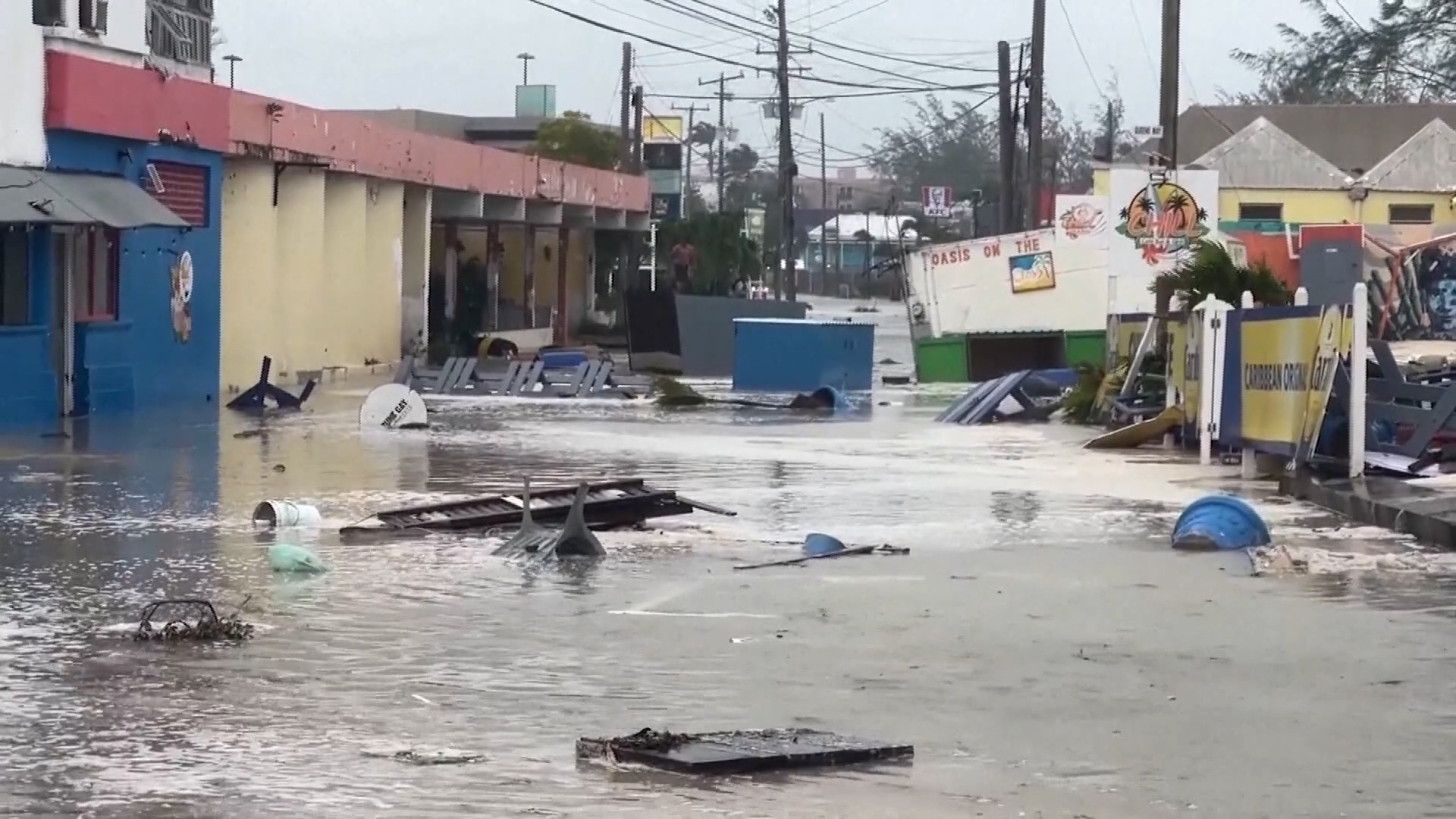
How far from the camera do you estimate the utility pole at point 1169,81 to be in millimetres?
29094

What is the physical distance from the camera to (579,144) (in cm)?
6825

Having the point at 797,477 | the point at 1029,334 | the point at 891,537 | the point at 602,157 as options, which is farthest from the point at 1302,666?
the point at 602,157

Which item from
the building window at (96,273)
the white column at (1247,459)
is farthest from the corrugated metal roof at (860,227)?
the white column at (1247,459)

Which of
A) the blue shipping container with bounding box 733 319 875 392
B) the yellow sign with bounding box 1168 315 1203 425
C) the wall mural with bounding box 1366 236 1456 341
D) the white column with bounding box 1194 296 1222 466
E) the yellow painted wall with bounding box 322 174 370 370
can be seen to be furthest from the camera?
the wall mural with bounding box 1366 236 1456 341

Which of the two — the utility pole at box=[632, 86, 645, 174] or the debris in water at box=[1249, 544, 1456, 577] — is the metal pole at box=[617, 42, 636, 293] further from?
the debris in water at box=[1249, 544, 1456, 577]

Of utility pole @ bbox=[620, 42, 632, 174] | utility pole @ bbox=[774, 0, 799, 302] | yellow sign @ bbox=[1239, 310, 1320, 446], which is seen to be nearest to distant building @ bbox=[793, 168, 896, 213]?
utility pole @ bbox=[620, 42, 632, 174]

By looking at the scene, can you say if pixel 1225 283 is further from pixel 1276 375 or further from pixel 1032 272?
pixel 1032 272

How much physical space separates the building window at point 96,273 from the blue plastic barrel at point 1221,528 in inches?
564

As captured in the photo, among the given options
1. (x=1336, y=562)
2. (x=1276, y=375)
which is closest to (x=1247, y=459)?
(x=1276, y=375)

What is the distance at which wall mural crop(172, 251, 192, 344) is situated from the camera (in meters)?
26.6

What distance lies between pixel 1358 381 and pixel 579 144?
5447 cm

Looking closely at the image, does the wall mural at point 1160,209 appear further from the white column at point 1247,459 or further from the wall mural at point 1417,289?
the white column at point 1247,459

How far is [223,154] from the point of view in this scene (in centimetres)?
2827

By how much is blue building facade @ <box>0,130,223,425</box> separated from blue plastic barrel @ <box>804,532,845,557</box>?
1159 centimetres
